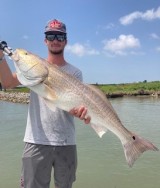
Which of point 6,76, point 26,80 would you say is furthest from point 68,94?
point 6,76

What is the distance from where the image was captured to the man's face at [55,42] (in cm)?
400

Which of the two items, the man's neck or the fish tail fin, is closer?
the fish tail fin

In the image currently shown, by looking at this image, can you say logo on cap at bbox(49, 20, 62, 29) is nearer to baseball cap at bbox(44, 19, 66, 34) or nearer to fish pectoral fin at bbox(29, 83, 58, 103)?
baseball cap at bbox(44, 19, 66, 34)

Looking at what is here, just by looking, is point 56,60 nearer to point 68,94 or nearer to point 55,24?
point 55,24

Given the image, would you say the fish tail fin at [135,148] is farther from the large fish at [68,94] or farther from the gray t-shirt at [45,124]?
the gray t-shirt at [45,124]

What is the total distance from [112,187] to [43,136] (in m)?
4.35

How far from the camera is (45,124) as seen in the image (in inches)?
153

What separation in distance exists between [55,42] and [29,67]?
66 cm

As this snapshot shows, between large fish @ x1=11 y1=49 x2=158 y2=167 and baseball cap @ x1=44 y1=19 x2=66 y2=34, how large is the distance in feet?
2.07

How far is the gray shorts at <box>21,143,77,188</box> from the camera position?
389 centimetres

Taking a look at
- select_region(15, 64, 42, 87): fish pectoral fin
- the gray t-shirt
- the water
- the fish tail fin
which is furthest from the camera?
the water

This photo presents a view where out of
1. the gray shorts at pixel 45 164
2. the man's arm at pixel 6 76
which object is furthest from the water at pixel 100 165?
the man's arm at pixel 6 76

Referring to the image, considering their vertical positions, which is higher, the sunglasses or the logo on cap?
the logo on cap

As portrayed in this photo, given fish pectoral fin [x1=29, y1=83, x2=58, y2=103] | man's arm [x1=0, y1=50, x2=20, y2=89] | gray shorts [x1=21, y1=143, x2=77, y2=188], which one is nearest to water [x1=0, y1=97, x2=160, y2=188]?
gray shorts [x1=21, y1=143, x2=77, y2=188]
